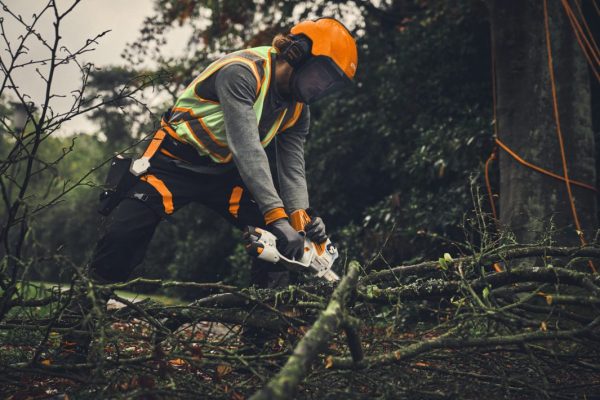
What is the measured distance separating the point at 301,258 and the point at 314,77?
97 centimetres

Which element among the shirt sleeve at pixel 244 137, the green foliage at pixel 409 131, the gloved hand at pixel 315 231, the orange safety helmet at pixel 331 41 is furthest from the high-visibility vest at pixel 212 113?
the green foliage at pixel 409 131

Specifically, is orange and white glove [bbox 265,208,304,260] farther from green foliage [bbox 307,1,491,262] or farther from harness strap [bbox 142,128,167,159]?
green foliage [bbox 307,1,491,262]

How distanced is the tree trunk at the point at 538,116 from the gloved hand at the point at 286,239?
6.03ft

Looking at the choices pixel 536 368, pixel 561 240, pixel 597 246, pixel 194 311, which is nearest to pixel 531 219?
pixel 561 240

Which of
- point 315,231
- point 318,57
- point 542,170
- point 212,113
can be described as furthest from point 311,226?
point 542,170

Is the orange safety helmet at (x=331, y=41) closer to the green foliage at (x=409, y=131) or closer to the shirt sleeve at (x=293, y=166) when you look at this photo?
the shirt sleeve at (x=293, y=166)

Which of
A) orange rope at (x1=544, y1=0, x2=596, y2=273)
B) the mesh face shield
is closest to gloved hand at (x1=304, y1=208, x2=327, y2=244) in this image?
the mesh face shield

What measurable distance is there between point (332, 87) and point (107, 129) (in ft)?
62.4

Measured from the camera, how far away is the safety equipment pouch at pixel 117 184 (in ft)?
9.71

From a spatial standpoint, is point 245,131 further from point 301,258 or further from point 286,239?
point 301,258

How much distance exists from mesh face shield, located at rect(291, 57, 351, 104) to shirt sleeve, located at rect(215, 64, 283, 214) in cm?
35

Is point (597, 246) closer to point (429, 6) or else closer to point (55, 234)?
point (429, 6)

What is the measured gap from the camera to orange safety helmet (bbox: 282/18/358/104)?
9.74 feet

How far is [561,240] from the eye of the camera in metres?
3.74
